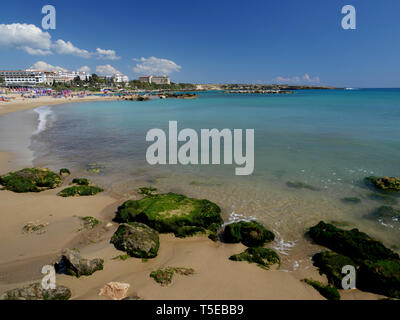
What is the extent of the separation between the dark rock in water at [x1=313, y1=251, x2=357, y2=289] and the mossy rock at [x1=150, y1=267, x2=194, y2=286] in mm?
3332

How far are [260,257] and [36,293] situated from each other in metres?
4.97

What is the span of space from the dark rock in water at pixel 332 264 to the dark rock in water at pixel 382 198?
17.2 ft

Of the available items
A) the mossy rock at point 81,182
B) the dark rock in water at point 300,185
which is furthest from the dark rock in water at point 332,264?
the mossy rock at point 81,182

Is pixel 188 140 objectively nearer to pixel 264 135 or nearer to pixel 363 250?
pixel 264 135

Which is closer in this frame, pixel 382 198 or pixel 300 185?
pixel 382 198

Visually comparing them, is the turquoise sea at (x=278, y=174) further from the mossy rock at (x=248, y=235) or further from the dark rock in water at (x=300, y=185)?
the mossy rock at (x=248, y=235)

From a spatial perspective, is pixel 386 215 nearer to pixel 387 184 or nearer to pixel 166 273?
pixel 387 184

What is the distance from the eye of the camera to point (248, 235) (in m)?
6.85

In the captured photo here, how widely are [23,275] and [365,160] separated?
17.6 m

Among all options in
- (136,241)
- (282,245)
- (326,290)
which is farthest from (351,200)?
(136,241)

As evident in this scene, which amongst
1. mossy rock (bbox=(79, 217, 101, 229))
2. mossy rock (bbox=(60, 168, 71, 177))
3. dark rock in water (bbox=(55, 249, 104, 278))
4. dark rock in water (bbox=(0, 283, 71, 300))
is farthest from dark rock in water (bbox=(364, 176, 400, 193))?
mossy rock (bbox=(60, 168, 71, 177))

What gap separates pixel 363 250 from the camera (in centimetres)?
619

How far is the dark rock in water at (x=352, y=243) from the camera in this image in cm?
609

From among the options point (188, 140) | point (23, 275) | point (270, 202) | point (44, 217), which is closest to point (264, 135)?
point (188, 140)
